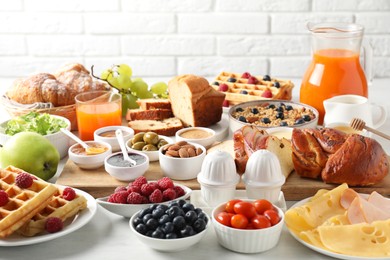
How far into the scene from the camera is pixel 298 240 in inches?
68.6

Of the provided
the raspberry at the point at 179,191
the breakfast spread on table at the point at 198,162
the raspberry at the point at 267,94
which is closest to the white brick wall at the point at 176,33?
the breakfast spread on table at the point at 198,162

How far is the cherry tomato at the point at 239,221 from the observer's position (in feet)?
5.58

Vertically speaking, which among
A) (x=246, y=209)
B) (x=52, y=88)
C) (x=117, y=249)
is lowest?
(x=117, y=249)

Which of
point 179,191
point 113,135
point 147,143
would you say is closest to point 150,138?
point 147,143

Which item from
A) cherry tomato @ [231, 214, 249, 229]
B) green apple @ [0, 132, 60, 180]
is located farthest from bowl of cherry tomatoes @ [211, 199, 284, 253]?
green apple @ [0, 132, 60, 180]

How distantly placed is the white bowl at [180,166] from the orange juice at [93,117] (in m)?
0.43

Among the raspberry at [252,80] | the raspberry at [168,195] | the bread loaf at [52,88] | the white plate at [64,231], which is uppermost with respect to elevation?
the bread loaf at [52,88]

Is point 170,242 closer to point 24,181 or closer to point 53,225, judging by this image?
point 53,225

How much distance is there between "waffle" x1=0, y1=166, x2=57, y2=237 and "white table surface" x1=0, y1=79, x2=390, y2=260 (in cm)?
8

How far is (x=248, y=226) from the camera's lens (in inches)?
67.4

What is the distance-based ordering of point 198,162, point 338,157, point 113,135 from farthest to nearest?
point 113,135, point 198,162, point 338,157

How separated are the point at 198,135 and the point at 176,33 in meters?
1.39

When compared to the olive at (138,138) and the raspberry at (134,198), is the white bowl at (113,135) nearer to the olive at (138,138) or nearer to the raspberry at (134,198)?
the olive at (138,138)

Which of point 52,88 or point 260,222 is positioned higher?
point 52,88
